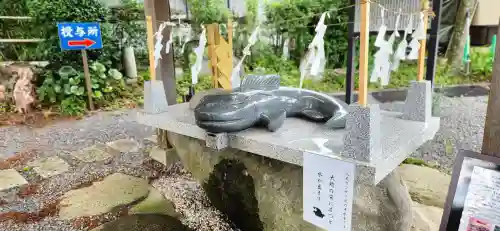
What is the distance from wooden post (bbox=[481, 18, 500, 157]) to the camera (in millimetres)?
1462

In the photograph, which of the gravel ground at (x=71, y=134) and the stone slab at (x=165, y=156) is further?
the gravel ground at (x=71, y=134)

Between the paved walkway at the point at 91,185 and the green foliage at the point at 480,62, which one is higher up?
the green foliage at the point at 480,62

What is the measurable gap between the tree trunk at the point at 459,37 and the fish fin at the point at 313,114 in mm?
3972

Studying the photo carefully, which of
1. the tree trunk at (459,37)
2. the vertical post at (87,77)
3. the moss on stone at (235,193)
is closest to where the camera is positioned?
the moss on stone at (235,193)

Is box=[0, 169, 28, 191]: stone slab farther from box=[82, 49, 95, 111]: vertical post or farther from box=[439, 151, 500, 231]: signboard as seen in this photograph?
box=[439, 151, 500, 231]: signboard

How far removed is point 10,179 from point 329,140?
12.2 feet

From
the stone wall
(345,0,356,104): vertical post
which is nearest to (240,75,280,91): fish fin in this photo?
the stone wall

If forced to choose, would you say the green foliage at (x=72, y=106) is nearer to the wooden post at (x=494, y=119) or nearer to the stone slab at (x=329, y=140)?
the stone slab at (x=329, y=140)

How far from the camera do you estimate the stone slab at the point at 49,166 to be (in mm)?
3928

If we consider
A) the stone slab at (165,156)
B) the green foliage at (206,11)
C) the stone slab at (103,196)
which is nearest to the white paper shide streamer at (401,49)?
the stone slab at (103,196)

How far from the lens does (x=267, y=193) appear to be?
2279mm

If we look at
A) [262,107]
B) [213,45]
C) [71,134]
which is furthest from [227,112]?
[71,134]

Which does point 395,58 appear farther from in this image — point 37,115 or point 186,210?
point 37,115

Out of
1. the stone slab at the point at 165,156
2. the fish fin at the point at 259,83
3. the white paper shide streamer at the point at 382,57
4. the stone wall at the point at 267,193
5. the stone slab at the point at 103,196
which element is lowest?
the stone slab at the point at 103,196
